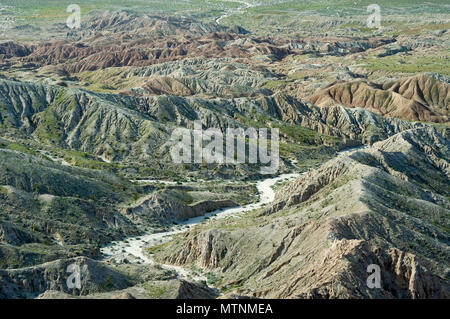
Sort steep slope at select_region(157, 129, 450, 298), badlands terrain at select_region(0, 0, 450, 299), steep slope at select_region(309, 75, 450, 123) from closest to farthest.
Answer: steep slope at select_region(157, 129, 450, 298)
badlands terrain at select_region(0, 0, 450, 299)
steep slope at select_region(309, 75, 450, 123)

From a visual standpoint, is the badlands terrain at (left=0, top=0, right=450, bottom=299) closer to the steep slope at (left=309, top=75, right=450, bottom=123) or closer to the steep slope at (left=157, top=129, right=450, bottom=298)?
the steep slope at (left=157, top=129, right=450, bottom=298)

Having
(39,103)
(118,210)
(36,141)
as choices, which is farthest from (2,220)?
(39,103)

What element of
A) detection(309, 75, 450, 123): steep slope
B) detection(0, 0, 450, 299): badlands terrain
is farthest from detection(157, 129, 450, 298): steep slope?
detection(309, 75, 450, 123): steep slope

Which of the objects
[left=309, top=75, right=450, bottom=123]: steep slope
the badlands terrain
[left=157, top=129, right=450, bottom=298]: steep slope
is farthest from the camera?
[left=309, top=75, right=450, bottom=123]: steep slope

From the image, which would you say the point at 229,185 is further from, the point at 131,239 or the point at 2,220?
the point at 2,220

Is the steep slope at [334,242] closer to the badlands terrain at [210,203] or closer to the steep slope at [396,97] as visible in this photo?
the badlands terrain at [210,203]

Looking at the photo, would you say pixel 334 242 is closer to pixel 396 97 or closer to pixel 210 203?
pixel 210 203

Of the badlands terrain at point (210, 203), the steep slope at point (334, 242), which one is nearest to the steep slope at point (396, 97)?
the badlands terrain at point (210, 203)
